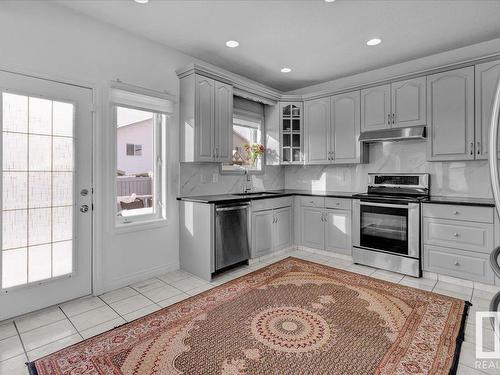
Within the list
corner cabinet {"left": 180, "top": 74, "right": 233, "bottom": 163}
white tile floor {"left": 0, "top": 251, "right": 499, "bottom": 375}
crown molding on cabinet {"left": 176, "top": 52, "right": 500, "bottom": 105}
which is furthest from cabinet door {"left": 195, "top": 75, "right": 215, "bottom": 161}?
white tile floor {"left": 0, "top": 251, "right": 499, "bottom": 375}

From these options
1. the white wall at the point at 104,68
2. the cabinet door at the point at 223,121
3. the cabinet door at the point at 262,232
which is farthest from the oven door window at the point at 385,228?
the white wall at the point at 104,68

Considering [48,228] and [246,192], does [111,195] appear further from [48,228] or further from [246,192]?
[246,192]

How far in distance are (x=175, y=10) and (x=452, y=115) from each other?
10.8 feet

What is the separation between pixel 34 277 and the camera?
8.29 ft

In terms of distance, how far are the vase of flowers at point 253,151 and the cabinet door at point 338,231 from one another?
142 centimetres

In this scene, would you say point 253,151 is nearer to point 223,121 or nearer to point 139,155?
point 223,121

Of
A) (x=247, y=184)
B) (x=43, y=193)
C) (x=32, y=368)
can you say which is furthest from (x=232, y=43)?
(x=32, y=368)

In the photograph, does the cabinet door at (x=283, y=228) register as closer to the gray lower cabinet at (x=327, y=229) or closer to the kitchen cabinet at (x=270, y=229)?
the kitchen cabinet at (x=270, y=229)

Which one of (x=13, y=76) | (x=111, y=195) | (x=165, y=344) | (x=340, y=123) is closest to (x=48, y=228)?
(x=111, y=195)

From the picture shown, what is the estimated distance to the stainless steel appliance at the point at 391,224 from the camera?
3389 mm

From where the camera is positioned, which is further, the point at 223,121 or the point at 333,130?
the point at 333,130

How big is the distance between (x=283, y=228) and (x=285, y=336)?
2.27 meters

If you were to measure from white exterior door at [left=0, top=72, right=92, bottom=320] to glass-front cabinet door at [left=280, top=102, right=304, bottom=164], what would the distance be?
2950mm

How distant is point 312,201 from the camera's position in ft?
14.2
